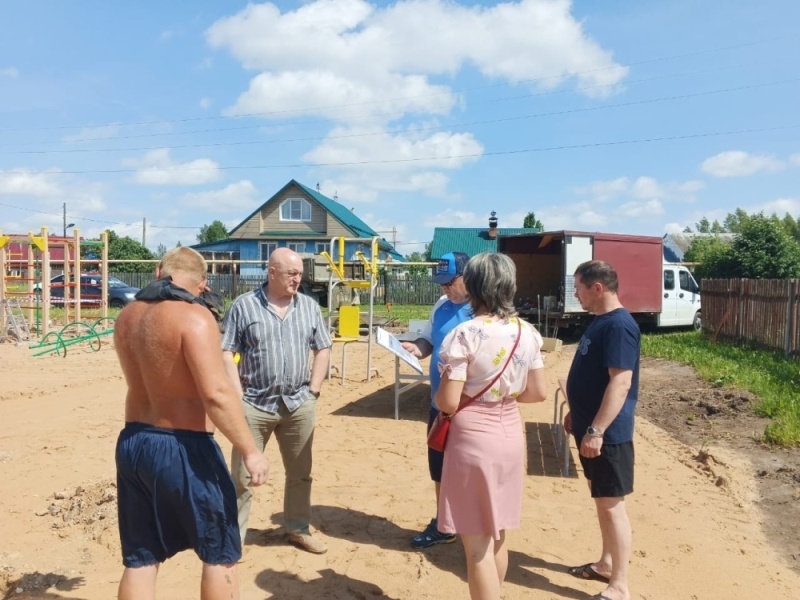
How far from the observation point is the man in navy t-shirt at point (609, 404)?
3.42 m

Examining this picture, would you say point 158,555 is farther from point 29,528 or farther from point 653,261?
point 653,261

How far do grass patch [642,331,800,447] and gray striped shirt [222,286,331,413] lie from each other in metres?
5.28

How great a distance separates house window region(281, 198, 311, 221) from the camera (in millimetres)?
39719

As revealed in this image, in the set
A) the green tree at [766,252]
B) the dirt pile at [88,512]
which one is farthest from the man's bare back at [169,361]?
the green tree at [766,252]

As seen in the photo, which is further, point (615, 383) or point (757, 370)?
point (757, 370)

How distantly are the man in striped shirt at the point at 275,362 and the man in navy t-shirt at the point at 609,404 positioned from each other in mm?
1510

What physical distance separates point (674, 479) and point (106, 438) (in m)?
5.18

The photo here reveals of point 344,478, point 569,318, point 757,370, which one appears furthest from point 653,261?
point 344,478

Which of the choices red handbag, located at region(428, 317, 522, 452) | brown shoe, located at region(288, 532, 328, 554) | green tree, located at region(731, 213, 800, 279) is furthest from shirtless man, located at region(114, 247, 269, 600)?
green tree, located at region(731, 213, 800, 279)

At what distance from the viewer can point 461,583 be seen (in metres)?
3.79

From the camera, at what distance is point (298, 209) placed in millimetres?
39906

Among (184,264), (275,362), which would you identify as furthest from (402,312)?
(184,264)

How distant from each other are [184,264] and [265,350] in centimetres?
116

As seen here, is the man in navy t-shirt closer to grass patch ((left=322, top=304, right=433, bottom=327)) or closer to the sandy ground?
the sandy ground
